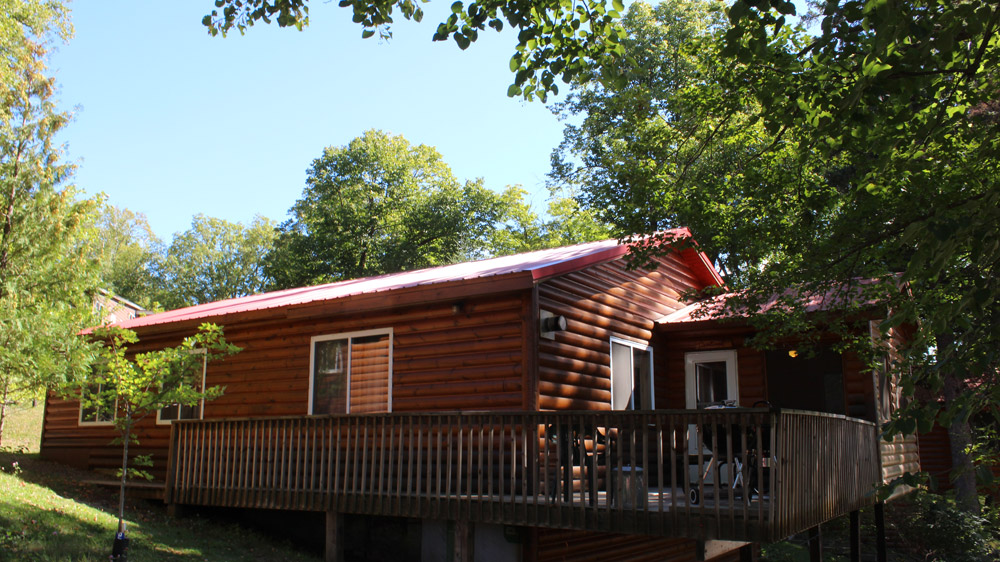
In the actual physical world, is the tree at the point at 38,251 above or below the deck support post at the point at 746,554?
above

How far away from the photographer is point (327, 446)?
10.6 metres

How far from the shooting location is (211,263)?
50.0 metres

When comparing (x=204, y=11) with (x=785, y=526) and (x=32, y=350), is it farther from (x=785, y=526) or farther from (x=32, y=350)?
(x=785, y=526)

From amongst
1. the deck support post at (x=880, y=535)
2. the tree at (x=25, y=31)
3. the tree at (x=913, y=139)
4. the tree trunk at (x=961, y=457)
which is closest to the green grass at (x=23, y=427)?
the tree at (x=25, y=31)

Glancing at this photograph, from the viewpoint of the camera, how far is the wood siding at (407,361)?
393 inches

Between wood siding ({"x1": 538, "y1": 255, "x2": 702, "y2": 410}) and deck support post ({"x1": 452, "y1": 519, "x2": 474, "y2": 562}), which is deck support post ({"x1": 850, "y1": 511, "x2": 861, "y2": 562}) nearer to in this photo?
wood siding ({"x1": 538, "y1": 255, "x2": 702, "y2": 410})

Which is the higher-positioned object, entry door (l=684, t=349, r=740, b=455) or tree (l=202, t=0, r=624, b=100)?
tree (l=202, t=0, r=624, b=100)

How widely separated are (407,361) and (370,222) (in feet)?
81.7

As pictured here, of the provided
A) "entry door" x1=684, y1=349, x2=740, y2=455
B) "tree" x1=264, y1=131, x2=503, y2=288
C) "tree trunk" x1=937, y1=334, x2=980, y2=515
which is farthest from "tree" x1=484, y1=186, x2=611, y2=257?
"entry door" x1=684, y1=349, x2=740, y2=455

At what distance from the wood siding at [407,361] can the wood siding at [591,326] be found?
1.60 feet

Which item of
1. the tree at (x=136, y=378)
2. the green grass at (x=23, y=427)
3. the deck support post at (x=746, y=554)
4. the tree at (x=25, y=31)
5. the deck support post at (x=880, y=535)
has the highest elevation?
the tree at (x=25, y=31)

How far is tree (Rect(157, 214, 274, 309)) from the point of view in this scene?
4897 cm

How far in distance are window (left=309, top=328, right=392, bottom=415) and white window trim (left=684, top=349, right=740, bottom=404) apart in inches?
214

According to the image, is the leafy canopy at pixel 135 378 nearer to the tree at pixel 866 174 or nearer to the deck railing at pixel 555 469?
the deck railing at pixel 555 469
